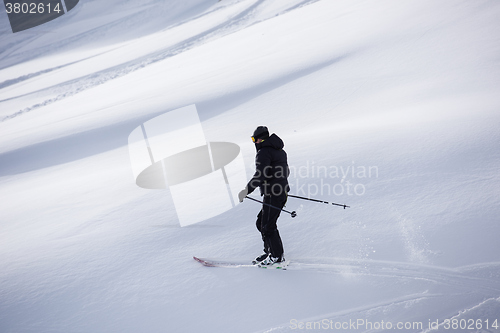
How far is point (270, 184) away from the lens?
11.5 ft

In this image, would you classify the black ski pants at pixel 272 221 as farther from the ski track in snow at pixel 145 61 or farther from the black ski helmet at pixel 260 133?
the ski track in snow at pixel 145 61

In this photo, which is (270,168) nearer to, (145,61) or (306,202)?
(306,202)

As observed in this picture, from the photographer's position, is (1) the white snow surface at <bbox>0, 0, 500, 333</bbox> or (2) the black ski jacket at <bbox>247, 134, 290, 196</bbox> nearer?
(1) the white snow surface at <bbox>0, 0, 500, 333</bbox>

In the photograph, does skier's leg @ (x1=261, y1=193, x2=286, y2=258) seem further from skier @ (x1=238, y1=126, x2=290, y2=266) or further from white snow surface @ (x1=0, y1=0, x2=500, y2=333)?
white snow surface @ (x1=0, y1=0, x2=500, y2=333)

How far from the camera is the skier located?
3.39 m

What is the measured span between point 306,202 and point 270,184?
1.21 meters

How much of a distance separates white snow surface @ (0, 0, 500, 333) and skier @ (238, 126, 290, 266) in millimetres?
230

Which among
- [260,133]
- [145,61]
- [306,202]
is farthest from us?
[145,61]

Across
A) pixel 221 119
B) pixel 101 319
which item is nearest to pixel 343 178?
pixel 101 319

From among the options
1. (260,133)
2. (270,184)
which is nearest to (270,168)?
(270,184)

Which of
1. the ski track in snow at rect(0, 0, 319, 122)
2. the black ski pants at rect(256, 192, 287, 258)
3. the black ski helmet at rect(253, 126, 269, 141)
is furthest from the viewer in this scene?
the ski track in snow at rect(0, 0, 319, 122)

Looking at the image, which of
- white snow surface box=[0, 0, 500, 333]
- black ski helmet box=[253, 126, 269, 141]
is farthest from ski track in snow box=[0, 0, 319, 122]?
black ski helmet box=[253, 126, 269, 141]

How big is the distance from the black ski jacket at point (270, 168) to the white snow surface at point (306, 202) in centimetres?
83

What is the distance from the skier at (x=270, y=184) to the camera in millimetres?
3393
